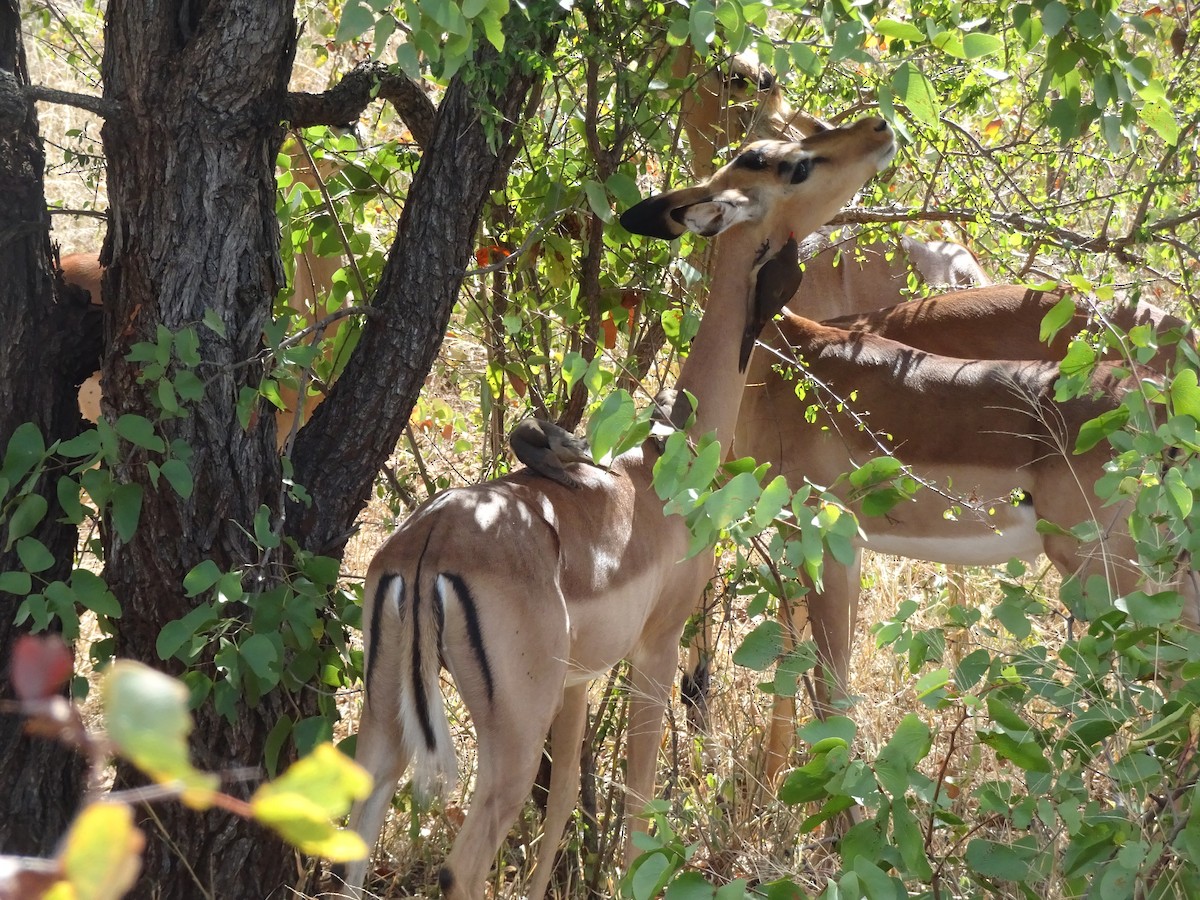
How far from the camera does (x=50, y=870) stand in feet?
1.51

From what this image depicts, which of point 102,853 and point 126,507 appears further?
point 126,507

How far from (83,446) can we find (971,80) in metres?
2.04

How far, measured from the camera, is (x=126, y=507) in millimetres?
2344

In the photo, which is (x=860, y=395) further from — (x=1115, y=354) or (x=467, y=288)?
(x=467, y=288)

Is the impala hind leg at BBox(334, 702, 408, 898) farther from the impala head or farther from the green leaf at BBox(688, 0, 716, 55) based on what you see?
the impala head

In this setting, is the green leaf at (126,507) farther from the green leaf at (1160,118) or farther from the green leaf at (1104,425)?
the green leaf at (1160,118)

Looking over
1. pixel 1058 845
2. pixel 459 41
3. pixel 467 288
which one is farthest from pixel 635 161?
pixel 1058 845

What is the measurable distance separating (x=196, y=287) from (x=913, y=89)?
1.39 m

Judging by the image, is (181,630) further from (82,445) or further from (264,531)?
(82,445)

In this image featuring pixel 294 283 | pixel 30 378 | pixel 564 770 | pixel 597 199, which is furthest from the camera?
pixel 294 283

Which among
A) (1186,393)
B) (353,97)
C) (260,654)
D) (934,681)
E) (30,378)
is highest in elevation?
(353,97)

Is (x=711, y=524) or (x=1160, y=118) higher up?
(x=1160, y=118)

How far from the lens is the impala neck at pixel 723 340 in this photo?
3270 mm

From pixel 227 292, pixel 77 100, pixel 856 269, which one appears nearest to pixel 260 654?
pixel 227 292
